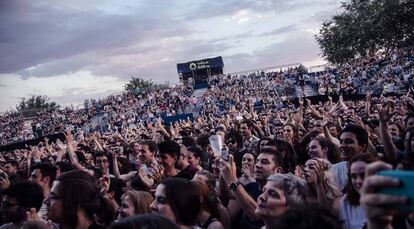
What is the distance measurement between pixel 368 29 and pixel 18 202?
135 feet

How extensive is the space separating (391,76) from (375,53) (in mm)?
19434

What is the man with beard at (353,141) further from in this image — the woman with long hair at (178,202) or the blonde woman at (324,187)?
the woman with long hair at (178,202)

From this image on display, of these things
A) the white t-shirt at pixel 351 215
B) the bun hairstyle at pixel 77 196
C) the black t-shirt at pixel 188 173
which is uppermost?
the bun hairstyle at pixel 77 196

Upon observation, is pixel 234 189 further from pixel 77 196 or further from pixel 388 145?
pixel 388 145

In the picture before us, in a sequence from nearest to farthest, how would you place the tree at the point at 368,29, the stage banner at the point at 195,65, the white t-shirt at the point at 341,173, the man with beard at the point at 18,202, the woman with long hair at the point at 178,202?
the woman with long hair at the point at 178,202 → the man with beard at the point at 18,202 → the white t-shirt at the point at 341,173 → the tree at the point at 368,29 → the stage banner at the point at 195,65

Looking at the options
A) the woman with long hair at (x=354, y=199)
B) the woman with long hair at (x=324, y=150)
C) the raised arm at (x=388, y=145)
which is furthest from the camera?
the woman with long hair at (x=324, y=150)

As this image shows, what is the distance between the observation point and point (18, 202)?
399 cm

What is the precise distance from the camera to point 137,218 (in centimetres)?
223

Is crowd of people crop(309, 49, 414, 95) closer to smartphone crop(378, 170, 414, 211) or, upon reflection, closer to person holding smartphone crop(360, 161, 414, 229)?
person holding smartphone crop(360, 161, 414, 229)

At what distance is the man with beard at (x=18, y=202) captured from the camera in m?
3.95

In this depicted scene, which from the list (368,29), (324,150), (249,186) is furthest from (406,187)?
(368,29)

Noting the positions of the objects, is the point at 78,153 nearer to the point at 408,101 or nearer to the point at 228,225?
the point at 228,225

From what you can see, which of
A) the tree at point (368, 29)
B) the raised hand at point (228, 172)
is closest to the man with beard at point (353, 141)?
the raised hand at point (228, 172)

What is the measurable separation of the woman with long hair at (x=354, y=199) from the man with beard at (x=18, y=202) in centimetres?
281
